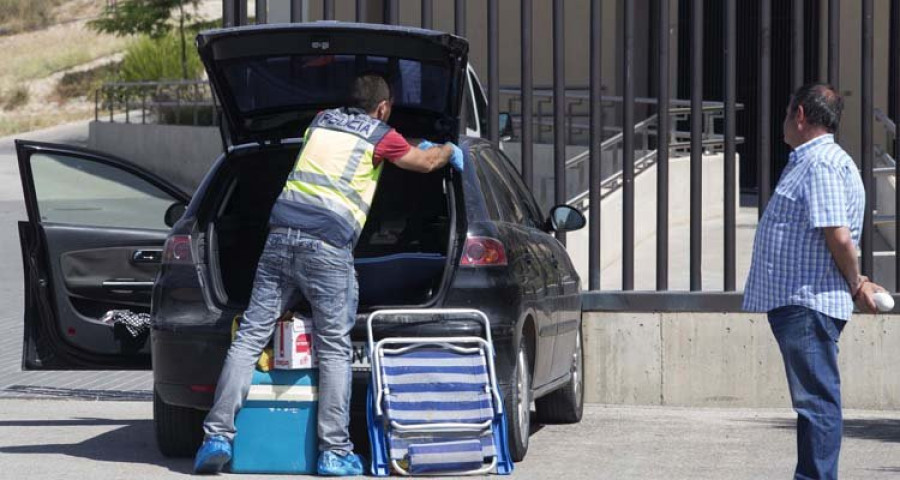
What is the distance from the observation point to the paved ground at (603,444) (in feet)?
25.5

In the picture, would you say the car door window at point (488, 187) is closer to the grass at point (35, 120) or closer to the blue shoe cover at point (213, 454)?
the blue shoe cover at point (213, 454)

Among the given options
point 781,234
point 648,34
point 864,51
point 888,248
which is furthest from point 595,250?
point 648,34

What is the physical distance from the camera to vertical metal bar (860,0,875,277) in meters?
10.4

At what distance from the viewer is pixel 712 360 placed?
1038cm

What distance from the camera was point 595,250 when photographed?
10.6 metres

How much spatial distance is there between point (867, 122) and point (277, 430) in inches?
184

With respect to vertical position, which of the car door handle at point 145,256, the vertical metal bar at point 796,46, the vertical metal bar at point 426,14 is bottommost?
the car door handle at point 145,256

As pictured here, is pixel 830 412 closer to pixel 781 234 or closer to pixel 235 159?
pixel 781 234

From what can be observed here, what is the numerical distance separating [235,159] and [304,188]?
639 millimetres

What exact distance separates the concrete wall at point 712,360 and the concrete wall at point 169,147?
58.3 feet

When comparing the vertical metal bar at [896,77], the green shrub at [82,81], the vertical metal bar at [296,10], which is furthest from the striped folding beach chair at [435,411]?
the green shrub at [82,81]

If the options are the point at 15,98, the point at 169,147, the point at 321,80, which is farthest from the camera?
the point at 15,98

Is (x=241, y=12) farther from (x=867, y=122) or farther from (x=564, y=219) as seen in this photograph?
(x=867, y=122)

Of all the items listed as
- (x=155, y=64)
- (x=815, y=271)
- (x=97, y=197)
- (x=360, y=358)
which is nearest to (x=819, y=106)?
(x=815, y=271)
